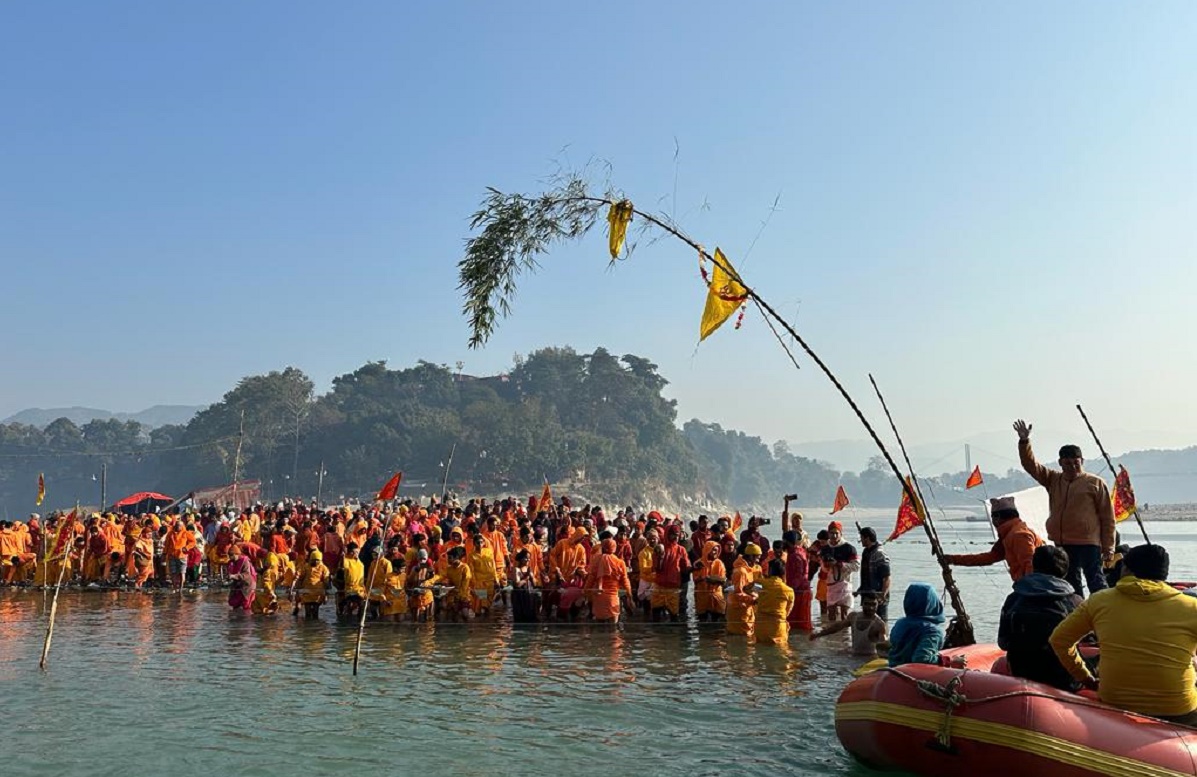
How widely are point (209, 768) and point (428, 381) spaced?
121547 mm

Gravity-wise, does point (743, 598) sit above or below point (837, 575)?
below

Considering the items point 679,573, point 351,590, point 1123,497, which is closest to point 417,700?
point 351,590

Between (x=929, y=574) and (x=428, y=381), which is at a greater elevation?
(x=428, y=381)

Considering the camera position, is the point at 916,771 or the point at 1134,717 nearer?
the point at 1134,717

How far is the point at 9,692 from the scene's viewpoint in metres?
11.3

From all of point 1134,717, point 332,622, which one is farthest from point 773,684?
point 332,622

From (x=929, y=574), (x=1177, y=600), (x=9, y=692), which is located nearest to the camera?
(x=1177, y=600)

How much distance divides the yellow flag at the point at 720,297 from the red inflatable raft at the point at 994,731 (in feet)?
16.2

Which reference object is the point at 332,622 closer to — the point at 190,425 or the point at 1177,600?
the point at 1177,600

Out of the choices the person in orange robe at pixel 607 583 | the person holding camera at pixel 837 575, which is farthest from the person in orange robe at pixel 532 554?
the person holding camera at pixel 837 575

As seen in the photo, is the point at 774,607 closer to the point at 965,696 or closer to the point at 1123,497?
the point at 1123,497

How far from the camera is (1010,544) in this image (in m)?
9.54

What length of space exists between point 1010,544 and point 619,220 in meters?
5.61

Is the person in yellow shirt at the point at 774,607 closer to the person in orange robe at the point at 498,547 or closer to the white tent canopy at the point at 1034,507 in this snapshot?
the white tent canopy at the point at 1034,507
